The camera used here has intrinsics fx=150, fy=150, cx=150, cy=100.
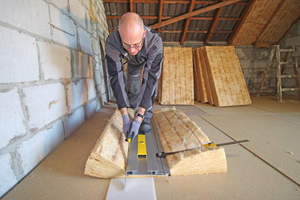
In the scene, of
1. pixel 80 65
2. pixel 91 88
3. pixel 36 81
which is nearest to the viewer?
pixel 36 81

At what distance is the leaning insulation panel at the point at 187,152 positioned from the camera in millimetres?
1189

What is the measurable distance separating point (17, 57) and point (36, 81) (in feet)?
0.82

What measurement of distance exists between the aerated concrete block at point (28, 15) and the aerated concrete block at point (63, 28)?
0.12 metres

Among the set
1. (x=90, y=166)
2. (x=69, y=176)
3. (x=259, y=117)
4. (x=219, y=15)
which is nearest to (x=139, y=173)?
(x=90, y=166)

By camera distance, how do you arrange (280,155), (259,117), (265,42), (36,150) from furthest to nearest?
(265,42) → (259,117) → (280,155) → (36,150)

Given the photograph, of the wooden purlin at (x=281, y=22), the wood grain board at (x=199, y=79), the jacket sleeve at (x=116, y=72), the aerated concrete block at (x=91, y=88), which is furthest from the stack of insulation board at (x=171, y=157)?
the wooden purlin at (x=281, y=22)

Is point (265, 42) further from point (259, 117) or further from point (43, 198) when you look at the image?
point (43, 198)

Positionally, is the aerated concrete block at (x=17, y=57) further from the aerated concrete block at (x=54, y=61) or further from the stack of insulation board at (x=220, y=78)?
the stack of insulation board at (x=220, y=78)

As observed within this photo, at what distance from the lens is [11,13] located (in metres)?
1.06

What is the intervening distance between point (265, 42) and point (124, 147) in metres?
6.13

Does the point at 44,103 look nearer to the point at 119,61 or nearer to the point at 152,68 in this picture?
the point at 119,61

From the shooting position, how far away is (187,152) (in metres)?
1.28

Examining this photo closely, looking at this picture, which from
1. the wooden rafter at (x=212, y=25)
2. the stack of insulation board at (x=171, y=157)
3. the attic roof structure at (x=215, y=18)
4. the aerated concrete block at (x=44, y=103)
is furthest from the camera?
the wooden rafter at (x=212, y=25)

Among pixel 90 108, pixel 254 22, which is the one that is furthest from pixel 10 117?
pixel 254 22
